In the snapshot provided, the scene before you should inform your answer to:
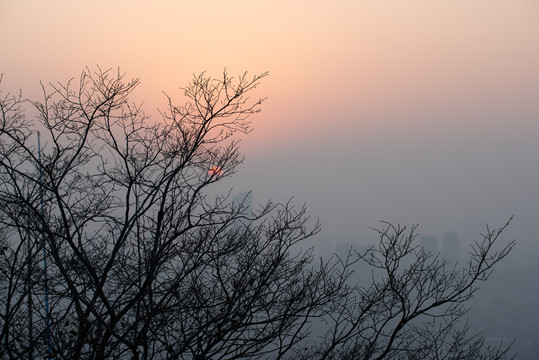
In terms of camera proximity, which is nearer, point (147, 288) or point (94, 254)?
point (147, 288)

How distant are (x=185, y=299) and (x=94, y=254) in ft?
5.24

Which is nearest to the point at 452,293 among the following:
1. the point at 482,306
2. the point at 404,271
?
the point at 404,271

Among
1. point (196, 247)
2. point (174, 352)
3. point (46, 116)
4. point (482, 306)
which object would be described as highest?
point (482, 306)

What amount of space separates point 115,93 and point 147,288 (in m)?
2.56

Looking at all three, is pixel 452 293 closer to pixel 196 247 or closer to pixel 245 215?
pixel 245 215

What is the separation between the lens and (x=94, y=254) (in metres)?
7.62

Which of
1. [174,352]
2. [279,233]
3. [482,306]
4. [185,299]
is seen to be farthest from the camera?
[482,306]

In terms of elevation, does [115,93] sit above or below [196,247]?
above

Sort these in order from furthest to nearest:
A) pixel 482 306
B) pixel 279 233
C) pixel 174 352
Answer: pixel 482 306 < pixel 279 233 < pixel 174 352

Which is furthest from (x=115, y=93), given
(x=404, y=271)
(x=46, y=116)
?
(x=404, y=271)

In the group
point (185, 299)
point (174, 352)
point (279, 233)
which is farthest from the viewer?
point (279, 233)

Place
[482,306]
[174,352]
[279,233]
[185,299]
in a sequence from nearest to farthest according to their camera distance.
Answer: [174,352], [185,299], [279,233], [482,306]

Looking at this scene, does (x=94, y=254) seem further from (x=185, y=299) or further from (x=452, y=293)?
(x=452, y=293)

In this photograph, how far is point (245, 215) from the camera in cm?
741
